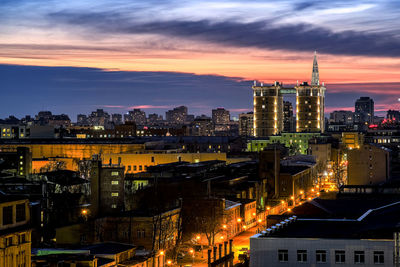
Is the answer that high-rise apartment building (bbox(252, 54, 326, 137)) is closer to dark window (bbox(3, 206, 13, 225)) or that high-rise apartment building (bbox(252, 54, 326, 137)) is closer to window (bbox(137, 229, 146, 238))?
window (bbox(137, 229, 146, 238))

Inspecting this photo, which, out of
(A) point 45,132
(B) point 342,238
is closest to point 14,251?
(B) point 342,238

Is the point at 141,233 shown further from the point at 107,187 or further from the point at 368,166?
the point at 368,166

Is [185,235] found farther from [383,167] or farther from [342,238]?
[383,167]

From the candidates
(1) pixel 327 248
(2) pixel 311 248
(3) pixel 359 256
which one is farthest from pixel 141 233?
(3) pixel 359 256

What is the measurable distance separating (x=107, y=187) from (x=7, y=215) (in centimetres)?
4227

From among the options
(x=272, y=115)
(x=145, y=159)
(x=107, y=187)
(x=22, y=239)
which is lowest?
(x=107, y=187)

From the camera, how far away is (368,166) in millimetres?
81125

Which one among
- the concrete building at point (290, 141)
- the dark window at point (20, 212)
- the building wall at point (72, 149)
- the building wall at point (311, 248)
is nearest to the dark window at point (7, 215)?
the dark window at point (20, 212)

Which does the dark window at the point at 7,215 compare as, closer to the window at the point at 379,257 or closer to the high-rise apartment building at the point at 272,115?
the window at the point at 379,257

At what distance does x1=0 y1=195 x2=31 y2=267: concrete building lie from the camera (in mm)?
24281

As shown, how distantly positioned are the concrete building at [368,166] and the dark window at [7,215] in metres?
59.3

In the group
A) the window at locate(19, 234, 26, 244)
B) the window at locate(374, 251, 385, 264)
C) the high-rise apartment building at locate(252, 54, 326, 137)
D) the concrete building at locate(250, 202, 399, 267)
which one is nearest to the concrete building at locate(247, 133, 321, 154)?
the high-rise apartment building at locate(252, 54, 326, 137)

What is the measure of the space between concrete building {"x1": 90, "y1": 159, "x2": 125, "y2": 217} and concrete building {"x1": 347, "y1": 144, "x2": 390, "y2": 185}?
26.0m

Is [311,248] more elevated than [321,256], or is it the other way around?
[311,248]
